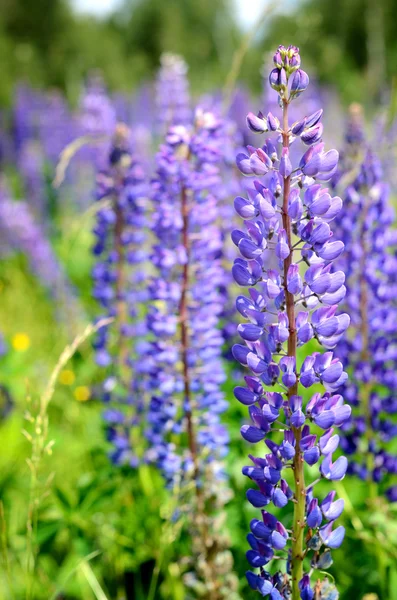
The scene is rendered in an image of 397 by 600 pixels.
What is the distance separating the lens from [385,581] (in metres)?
2.24

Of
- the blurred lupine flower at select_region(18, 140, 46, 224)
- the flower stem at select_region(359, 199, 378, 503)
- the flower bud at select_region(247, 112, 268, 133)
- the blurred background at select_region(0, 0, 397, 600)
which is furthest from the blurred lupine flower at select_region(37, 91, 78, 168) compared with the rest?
the flower bud at select_region(247, 112, 268, 133)

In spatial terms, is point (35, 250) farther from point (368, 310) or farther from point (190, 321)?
point (368, 310)

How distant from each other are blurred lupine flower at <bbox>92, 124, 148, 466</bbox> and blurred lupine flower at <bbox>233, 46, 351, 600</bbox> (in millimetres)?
1493

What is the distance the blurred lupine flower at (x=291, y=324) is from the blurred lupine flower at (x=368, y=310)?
3.44 ft

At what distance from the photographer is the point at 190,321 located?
2.45m

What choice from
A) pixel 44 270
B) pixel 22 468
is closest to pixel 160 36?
pixel 44 270

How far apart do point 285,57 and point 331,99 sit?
1012cm

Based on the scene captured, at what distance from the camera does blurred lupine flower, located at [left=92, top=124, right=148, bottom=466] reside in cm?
302

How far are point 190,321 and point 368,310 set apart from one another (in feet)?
2.35

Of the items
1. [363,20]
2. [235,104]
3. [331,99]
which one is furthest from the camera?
[363,20]

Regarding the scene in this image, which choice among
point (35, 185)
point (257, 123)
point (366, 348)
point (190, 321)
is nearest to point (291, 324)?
point (257, 123)

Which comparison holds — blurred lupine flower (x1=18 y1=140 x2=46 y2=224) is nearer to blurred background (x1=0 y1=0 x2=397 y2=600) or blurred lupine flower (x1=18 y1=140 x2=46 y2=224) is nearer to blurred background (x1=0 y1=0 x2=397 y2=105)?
blurred background (x1=0 y1=0 x2=397 y2=600)

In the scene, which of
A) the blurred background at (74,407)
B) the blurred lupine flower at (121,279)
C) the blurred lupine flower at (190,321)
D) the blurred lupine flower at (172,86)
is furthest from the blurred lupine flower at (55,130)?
the blurred lupine flower at (190,321)

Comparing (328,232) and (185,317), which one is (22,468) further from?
(328,232)
